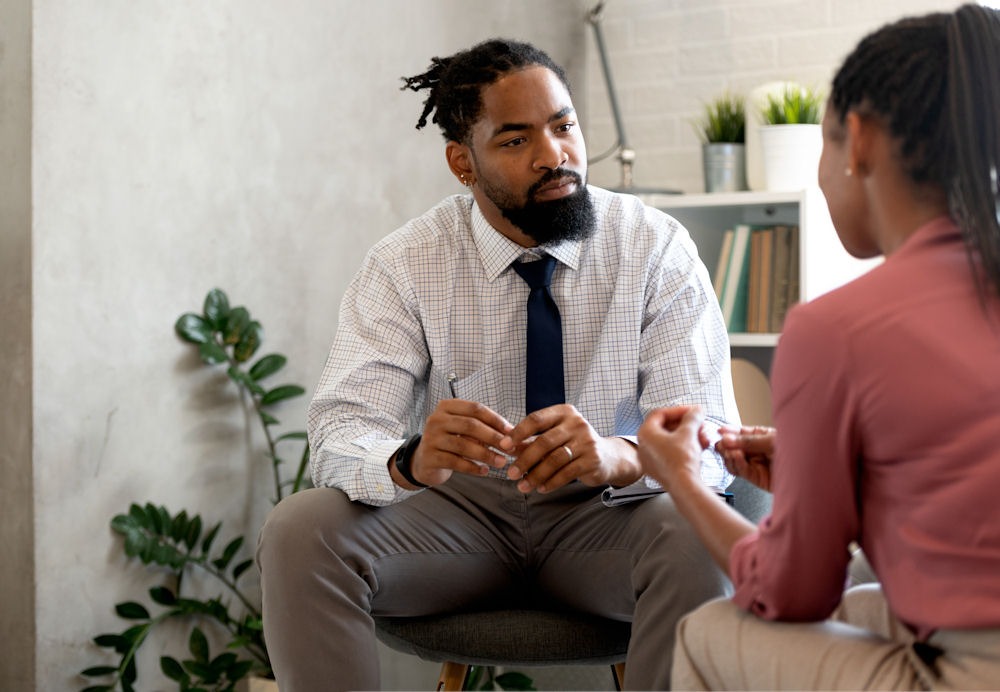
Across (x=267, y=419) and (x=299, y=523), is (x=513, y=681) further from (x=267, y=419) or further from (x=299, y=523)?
(x=299, y=523)

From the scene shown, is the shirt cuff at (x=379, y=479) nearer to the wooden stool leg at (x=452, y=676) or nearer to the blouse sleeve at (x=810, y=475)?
the wooden stool leg at (x=452, y=676)

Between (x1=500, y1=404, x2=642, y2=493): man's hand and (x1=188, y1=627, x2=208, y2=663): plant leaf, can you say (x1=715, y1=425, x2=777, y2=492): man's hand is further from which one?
(x1=188, y1=627, x2=208, y2=663): plant leaf

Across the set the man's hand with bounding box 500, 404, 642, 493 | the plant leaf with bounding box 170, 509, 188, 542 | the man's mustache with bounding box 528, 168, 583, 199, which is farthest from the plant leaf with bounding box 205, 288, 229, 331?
the man's hand with bounding box 500, 404, 642, 493

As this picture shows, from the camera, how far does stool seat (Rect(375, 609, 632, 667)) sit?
173 cm

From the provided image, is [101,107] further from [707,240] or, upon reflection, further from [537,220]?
[707,240]

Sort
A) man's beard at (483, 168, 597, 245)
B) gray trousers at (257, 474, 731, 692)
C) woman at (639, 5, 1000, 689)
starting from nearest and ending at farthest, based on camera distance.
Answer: woman at (639, 5, 1000, 689) < gray trousers at (257, 474, 731, 692) < man's beard at (483, 168, 597, 245)

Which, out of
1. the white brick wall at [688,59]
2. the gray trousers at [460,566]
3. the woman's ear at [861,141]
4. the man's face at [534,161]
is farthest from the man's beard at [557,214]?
Result: the white brick wall at [688,59]

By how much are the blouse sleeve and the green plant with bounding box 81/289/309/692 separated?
1.49 metres

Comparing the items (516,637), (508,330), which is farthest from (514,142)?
(516,637)

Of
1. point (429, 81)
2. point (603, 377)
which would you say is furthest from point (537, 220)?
point (429, 81)

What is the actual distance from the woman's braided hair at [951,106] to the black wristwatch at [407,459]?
2.83ft

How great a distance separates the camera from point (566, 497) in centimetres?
189

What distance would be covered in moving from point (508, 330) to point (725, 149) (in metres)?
1.20

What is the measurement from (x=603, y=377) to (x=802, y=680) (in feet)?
3.07
